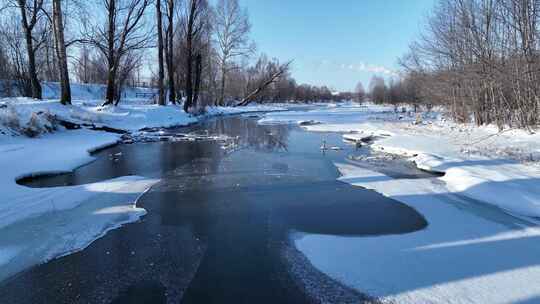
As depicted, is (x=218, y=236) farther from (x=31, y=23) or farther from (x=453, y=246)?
(x=31, y=23)

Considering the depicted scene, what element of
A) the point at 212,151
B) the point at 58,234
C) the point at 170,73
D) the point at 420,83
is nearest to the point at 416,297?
the point at 58,234

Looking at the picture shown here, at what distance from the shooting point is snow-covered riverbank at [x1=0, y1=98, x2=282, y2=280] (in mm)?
4164

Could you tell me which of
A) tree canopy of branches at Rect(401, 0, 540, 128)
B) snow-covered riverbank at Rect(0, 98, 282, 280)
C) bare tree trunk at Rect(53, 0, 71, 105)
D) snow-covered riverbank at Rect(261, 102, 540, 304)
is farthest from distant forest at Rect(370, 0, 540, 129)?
bare tree trunk at Rect(53, 0, 71, 105)

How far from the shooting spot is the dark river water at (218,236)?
10.5 ft

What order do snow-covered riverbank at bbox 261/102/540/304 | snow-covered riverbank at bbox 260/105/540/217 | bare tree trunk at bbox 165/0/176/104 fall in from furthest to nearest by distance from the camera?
1. bare tree trunk at bbox 165/0/176/104
2. snow-covered riverbank at bbox 260/105/540/217
3. snow-covered riverbank at bbox 261/102/540/304

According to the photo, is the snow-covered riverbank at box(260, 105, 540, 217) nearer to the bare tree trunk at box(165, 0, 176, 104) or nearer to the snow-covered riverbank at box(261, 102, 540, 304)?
the snow-covered riverbank at box(261, 102, 540, 304)

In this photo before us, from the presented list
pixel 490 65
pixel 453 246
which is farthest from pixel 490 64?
pixel 453 246

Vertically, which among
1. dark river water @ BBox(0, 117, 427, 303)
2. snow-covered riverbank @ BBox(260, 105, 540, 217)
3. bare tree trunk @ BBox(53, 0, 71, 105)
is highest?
bare tree trunk @ BBox(53, 0, 71, 105)

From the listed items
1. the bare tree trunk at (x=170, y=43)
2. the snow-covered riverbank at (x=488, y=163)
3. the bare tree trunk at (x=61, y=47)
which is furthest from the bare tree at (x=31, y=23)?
the snow-covered riverbank at (x=488, y=163)

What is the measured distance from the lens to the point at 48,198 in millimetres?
5797

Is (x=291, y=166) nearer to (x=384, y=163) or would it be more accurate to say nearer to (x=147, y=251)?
(x=384, y=163)

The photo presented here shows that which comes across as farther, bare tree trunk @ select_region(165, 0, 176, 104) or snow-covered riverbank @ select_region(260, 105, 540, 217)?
bare tree trunk @ select_region(165, 0, 176, 104)

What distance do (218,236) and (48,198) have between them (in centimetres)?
337

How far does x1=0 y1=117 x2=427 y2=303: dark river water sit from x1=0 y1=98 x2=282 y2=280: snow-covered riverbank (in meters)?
0.34
